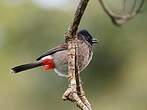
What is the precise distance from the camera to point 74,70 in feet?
9.91

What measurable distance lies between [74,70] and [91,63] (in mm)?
8736

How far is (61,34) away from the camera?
1170cm

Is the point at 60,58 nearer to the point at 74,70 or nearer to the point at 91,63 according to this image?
the point at 74,70

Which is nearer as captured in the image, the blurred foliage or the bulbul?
the bulbul

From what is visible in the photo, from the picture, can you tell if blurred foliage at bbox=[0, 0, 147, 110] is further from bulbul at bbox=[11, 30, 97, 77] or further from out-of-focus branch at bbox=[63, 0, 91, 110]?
out-of-focus branch at bbox=[63, 0, 91, 110]

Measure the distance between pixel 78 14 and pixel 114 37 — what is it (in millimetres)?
9044

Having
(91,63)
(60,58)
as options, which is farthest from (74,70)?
(91,63)

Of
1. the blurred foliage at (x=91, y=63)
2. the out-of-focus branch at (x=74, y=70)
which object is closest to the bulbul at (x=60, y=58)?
the out-of-focus branch at (x=74, y=70)

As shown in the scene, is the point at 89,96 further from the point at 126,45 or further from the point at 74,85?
the point at 74,85

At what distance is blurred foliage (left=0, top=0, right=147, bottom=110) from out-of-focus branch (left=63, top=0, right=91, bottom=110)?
7790 mm

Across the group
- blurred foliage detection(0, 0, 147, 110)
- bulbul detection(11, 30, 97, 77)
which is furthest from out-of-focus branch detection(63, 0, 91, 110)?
blurred foliage detection(0, 0, 147, 110)

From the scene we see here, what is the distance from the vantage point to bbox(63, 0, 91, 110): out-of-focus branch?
2.83 meters

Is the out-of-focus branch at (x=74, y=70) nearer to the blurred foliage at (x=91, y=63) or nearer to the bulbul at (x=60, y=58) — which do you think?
the bulbul at (x=60, y=58)

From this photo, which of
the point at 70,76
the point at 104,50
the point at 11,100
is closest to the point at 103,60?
the point at 104,50
